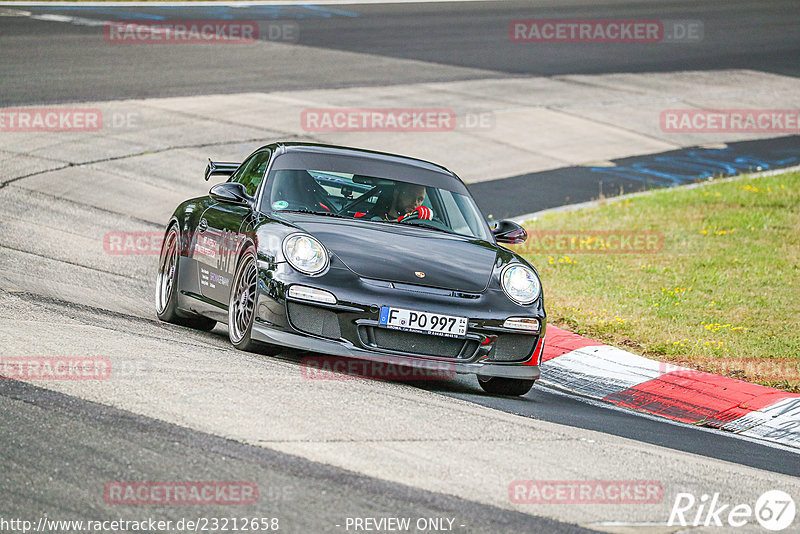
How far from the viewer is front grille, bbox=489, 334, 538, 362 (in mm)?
7316

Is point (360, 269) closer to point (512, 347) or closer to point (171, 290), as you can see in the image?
point (512, 347)

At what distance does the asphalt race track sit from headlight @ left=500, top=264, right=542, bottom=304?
2.18 ft

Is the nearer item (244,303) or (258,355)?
(258,355)

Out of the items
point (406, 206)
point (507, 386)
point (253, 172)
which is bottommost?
point (507, 386)

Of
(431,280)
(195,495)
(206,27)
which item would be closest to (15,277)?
(431,280)

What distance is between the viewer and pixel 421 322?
705cm

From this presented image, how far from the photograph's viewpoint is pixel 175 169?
636 inches

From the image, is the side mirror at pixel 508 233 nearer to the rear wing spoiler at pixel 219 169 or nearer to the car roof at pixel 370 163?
the car roof at pixel 370 163

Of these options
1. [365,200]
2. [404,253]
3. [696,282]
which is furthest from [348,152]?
[696,282]

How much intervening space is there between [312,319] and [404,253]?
777mm

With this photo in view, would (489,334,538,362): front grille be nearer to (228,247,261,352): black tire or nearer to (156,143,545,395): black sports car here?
(156,143,545,395): black sports car

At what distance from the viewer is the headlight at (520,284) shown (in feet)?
24.5

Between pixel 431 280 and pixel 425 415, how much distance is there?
1.36 metres

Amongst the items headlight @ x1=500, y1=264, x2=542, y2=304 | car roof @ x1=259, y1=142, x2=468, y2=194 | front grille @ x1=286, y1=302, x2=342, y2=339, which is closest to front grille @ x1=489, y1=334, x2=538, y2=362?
headlight @ x1=500, y1=264, x2=542, y2=304
